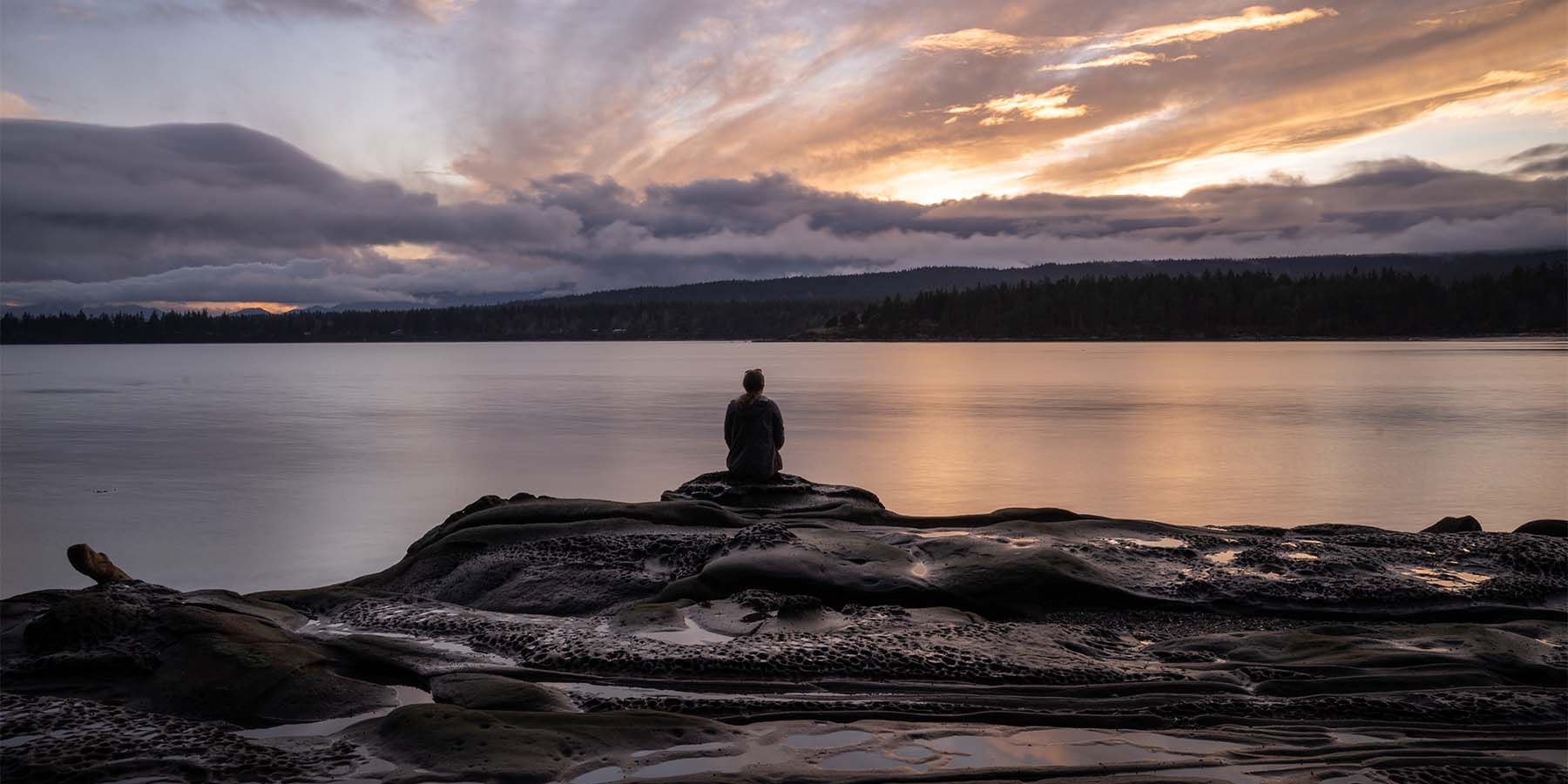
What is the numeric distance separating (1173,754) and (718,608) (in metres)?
3.78

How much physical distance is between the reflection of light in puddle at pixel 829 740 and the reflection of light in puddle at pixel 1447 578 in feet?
18.5

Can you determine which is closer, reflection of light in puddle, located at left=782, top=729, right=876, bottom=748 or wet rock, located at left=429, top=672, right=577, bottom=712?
reflection of light in puddle, located at left=782, top=729, right=876, bottom=748

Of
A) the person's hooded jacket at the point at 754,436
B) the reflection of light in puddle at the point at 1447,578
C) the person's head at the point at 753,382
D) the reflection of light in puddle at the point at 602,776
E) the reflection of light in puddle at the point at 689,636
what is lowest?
the reflection of light in puddle at the point at 602,776

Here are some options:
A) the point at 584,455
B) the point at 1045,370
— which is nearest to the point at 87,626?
the point at 584,455

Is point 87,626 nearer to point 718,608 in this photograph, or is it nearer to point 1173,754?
point 718,608

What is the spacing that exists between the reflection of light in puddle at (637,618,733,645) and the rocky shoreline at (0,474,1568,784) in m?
0.03

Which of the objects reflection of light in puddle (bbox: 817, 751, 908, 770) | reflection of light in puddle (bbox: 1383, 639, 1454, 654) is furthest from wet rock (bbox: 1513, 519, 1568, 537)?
reflection of light in puddle (bbox: 817, 751, 908, 770)

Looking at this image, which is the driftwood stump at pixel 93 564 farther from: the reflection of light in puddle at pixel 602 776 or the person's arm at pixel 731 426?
the person's arm at pixel 731 426

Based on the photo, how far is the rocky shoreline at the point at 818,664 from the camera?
5.52 metres

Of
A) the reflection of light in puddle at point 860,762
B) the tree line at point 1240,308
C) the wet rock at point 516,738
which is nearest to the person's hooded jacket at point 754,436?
the wet rock at point 516,738

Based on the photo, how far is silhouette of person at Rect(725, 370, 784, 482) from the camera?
482 inches

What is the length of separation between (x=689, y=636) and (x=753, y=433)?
16.2ft

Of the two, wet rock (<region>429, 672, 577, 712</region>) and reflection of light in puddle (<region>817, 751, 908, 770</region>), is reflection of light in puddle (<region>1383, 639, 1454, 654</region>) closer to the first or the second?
reflection of light in puddle (<region>817, 751, 908, 770</region>)

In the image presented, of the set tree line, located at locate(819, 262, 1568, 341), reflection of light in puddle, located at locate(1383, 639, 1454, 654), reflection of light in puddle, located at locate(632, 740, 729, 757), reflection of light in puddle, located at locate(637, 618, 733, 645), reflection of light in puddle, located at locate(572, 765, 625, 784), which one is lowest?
reflection of light in puddle, located at locate(572, 765, 625, 784)
